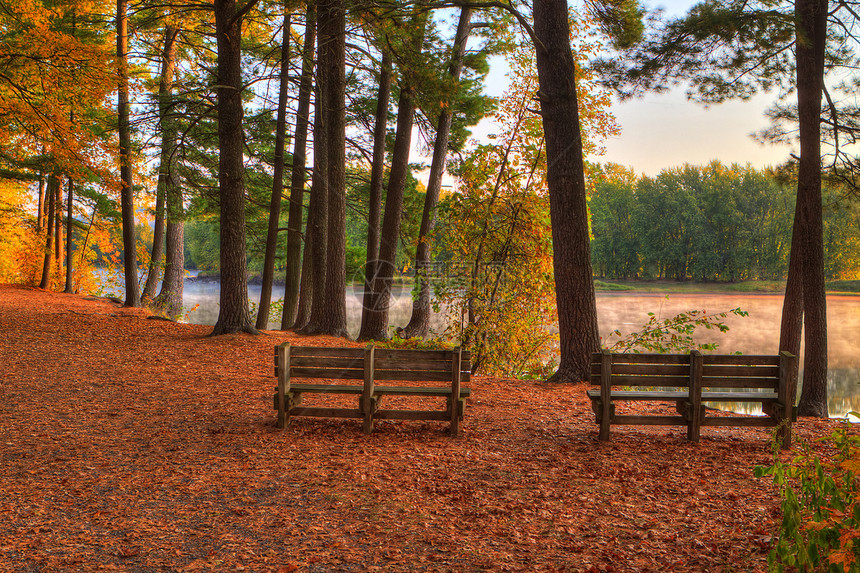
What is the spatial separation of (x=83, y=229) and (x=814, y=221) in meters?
23.7

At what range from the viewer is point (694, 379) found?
5383 millimetres

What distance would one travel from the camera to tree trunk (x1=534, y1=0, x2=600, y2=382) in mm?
8133

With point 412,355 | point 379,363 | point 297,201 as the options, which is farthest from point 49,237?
point 412,355

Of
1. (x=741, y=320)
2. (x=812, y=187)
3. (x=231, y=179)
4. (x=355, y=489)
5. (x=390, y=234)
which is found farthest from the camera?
(x=741, y=320)

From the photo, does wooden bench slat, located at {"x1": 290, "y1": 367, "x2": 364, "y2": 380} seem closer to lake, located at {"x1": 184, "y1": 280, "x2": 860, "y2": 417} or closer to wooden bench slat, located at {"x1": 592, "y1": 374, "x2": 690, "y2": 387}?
wooden bench slat, located at {"x1": 592, "y1": 374, "x2": 690, "y2": 387}

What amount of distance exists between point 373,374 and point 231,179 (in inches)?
256

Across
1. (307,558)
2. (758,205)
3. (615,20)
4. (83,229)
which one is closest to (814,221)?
(615,20)

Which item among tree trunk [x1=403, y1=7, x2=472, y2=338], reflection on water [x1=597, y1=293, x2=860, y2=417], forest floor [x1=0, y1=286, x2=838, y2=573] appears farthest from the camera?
reflection on water [x1=597, y1=293, x2=860, y2=417]

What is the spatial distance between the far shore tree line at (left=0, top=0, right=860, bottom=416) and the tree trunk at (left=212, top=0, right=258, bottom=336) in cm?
4

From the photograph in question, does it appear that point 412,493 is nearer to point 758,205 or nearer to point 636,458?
point 636,458

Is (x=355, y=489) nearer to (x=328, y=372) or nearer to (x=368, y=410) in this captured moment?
(x=368, y=410)

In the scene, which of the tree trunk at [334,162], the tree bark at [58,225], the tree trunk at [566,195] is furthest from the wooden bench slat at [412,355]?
the tree bark at [58,225]

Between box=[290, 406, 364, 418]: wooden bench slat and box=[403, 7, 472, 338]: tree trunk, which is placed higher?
box=[403, 7, 472, 338]: tree trunk

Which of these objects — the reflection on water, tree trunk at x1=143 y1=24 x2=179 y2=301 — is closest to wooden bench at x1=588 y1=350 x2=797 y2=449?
the reflection on water
